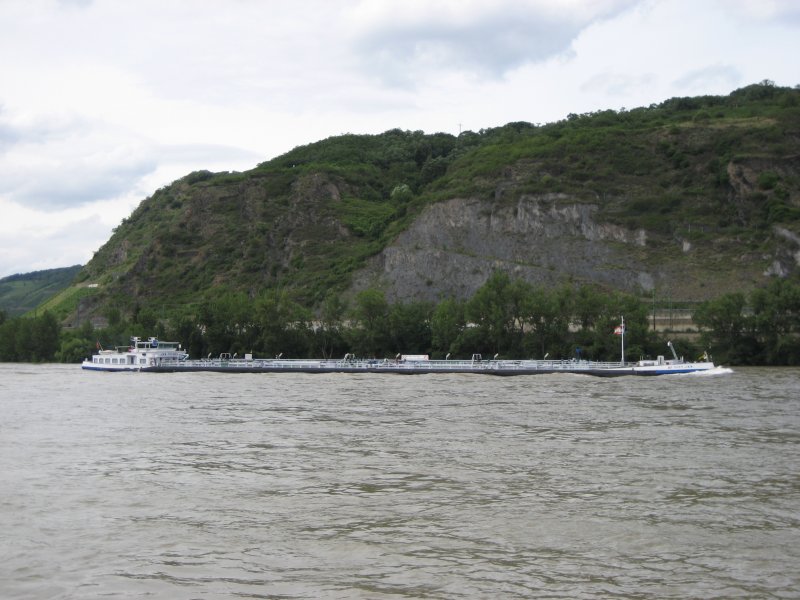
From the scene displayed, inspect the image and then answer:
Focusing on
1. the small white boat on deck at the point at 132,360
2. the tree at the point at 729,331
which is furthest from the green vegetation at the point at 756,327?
the small white boat on deck at the point at 132,360

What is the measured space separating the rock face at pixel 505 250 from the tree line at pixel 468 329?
4539 mm

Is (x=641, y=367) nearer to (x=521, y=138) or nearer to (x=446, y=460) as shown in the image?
(x=446, y=460)

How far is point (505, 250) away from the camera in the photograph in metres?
141

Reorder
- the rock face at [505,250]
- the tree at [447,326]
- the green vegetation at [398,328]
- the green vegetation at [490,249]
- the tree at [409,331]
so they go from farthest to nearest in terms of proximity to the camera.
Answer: the rock face at [505,250], the tree at [409,331], the tree at [447,326], the green vegetation at [490,249], the green vegetation at [398,328]

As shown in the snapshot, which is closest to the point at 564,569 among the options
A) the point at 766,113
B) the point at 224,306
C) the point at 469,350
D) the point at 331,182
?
the point at 469,350

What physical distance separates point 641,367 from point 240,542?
74573 mm

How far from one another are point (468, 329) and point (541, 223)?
3470 centimetres

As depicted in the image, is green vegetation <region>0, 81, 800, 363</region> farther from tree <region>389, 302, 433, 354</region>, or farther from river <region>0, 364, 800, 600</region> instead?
river <region>0, 364, 800, 600</region>

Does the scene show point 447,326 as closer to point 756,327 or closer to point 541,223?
point 541,223

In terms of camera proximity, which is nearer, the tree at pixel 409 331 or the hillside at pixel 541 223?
the tree at pixel 409 331

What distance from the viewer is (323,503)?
2441 cm

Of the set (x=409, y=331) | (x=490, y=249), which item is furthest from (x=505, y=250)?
(x=409, y=331)

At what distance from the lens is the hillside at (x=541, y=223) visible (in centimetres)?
13262

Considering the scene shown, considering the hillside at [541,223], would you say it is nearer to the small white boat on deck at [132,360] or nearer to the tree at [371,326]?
the tree at [371,326]
